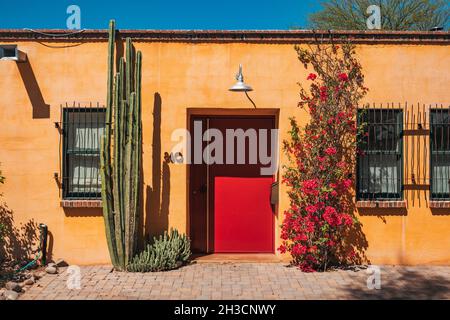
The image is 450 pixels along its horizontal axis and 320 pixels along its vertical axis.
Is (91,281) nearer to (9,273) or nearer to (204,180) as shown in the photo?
(9,273)

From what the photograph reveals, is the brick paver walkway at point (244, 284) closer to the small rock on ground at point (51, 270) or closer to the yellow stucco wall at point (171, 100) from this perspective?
the small rock on ground at point (51, 270)

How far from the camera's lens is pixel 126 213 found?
25.7ft

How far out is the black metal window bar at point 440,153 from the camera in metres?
8.46

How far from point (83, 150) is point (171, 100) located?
1.70 metres

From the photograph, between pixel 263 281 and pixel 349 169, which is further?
pixel 349 169

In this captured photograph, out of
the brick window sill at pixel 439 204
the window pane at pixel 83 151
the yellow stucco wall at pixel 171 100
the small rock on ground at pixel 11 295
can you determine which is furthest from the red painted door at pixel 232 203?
the small rock on ground at pixel 11 295

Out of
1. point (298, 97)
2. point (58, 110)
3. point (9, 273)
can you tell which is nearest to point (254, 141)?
point (298, 97)

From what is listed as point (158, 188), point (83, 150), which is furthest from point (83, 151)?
point (158, 188)

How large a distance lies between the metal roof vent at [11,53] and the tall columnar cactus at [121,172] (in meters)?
1.51

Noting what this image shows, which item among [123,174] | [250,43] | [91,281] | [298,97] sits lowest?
[91,281]

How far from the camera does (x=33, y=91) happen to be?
8367 millimetres

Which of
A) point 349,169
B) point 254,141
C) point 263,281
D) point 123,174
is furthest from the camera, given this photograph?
point 254,141

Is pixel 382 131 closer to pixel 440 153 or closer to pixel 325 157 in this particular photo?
pixel 440 153

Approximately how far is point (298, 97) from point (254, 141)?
111 centimetres
